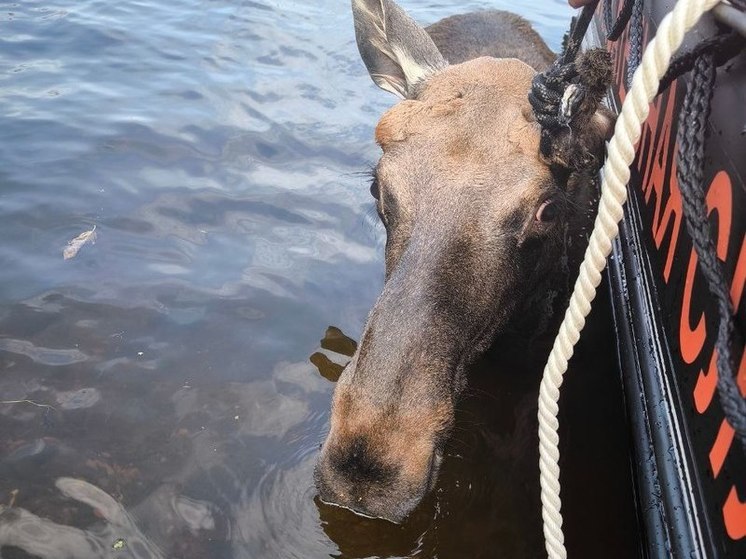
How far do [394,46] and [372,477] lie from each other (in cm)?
321

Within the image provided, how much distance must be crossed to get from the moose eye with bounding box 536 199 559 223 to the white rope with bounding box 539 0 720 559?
1.13 m

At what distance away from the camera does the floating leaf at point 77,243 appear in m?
5.14

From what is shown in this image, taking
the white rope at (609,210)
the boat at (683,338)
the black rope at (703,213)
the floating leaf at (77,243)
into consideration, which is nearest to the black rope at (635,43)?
the boat at (683,338)

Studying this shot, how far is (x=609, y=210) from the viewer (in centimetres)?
218

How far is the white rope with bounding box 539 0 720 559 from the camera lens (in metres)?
1.92

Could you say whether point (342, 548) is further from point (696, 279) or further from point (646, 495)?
point (696, 279)

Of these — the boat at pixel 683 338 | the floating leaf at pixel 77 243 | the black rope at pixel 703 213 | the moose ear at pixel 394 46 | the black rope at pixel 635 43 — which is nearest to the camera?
the black rope at pixel 703 213

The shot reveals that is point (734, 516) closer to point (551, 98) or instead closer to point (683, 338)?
point (683, 338)

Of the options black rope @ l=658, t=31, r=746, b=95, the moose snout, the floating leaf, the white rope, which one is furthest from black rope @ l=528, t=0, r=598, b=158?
the floating leaf

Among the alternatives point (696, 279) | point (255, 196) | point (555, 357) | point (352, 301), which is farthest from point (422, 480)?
point (255, 196)

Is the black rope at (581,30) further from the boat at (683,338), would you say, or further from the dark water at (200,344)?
the dark water at (200,344)

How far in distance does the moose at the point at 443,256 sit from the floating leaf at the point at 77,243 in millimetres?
2623

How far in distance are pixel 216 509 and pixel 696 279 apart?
98.3 inches

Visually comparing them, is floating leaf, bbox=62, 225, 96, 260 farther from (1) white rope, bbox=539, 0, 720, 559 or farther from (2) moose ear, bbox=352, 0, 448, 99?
(1) white rope, bbox=539, 0, 720, 559
